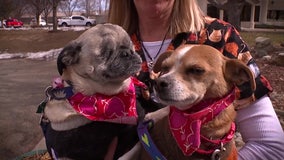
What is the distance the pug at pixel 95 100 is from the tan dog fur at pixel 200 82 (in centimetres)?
26

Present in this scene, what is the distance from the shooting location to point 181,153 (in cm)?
230

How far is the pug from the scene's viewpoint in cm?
243

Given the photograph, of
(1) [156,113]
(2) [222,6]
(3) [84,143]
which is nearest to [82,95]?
(3) [84,143]

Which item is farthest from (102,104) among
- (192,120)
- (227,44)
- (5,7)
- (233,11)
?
(5,7)

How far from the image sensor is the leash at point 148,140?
2.31m

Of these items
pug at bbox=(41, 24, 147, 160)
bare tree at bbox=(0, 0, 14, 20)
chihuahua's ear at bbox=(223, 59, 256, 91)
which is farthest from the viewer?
bare tree at bbox=(0, 0, 14, 20)

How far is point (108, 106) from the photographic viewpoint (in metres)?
2.49

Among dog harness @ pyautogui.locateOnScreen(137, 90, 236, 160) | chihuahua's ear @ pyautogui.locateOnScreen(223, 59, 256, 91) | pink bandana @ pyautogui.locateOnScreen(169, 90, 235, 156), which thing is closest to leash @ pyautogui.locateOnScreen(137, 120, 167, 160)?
dog harness @ pyautogui.locateOnScreen(137, 90, 236, 160)

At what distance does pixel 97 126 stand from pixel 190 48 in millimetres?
784

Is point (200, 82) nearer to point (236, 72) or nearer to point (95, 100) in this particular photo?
point (236, 72)

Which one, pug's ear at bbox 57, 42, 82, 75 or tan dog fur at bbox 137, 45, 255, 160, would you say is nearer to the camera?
tan dog fur at bbox 137, 45, 255, 160

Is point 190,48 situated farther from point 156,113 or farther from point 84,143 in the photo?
point 84,143

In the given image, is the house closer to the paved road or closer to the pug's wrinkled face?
the paved road

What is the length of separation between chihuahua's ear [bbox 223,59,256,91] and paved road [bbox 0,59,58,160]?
3434mm
